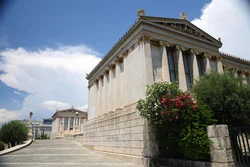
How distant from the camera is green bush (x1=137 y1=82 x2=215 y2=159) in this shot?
8.36 metres

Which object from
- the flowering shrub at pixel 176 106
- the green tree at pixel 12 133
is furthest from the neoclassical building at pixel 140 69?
the green tree at pixel 12 133

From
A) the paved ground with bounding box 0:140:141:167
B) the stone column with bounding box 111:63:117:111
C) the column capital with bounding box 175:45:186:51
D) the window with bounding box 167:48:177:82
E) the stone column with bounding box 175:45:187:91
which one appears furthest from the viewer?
the stone column with bounding box 111:63:117:111

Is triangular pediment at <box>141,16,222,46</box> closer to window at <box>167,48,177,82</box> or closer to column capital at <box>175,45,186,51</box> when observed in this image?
column capital at <box>175,45,186,51</box>

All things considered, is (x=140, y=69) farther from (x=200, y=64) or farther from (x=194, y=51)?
(x=200, y=64)

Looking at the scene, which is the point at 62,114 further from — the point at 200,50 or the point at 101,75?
the point at 200,50

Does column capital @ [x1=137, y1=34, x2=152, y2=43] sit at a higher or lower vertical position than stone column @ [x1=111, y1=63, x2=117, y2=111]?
higher

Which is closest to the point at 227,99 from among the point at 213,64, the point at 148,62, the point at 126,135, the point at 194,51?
the point at 148,62

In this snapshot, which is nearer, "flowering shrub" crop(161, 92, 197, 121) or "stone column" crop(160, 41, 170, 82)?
"flowering shrub" crop(161, 92, 197, 121)

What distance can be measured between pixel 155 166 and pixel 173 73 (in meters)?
9.85

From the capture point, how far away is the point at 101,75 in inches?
942

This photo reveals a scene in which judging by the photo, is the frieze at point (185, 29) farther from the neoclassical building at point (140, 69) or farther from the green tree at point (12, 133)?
the green tree at point (12, 133)

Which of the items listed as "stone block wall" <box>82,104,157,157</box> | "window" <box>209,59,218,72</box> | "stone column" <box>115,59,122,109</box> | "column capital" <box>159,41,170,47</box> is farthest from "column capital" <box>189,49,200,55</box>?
"stone block wall" <box>82,104,157,157</box>

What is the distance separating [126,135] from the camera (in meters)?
14.1

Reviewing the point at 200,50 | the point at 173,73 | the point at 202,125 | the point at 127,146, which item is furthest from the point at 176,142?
the point at 200,50
